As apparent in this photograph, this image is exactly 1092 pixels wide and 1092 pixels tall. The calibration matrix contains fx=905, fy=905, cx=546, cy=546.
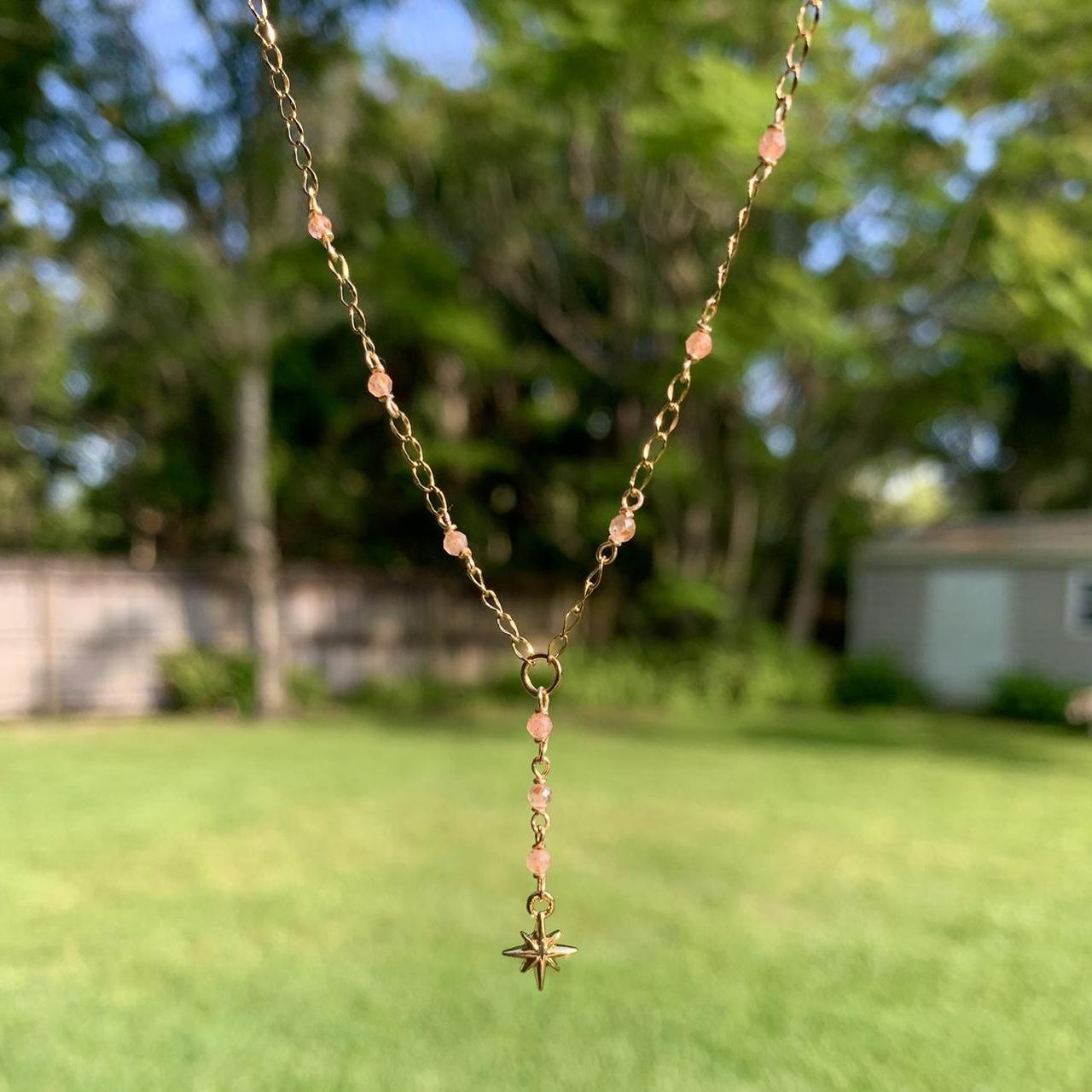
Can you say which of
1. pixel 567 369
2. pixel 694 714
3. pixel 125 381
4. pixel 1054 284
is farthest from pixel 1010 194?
pixel 125 381

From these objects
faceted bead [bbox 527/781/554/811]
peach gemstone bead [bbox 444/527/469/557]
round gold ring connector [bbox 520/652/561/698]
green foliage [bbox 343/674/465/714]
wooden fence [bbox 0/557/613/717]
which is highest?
peach gemstone bead [bbox 444/527/469/557]

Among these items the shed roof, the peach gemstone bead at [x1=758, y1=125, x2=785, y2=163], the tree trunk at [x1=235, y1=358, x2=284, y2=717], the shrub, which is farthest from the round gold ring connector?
the shed roof

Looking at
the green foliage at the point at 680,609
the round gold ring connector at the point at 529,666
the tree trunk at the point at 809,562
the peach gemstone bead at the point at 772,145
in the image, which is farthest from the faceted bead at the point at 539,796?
the tree trunk at the point at 809,562

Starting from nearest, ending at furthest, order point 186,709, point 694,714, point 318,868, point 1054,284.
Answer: point 318,868 < point 1054,284 < point 186,709 < point 694,714

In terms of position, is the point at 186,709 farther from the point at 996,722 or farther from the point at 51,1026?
the point at 996,722

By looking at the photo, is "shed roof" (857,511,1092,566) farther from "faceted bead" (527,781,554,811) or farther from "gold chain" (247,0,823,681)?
"faceted bead" (527,781,554,811)

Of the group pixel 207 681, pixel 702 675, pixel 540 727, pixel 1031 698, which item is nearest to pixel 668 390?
pixel 540 727
